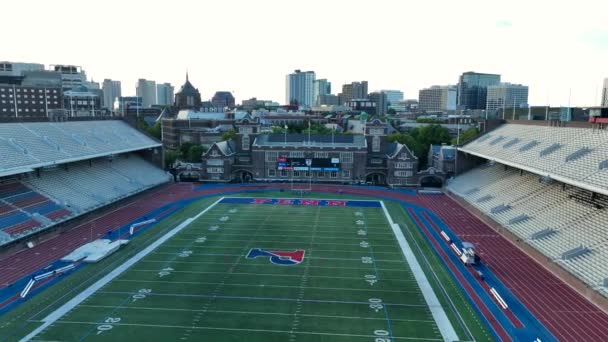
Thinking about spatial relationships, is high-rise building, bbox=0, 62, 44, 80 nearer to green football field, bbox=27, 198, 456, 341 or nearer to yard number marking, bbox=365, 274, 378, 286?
green football field, bbox=27, 198, 456, 341

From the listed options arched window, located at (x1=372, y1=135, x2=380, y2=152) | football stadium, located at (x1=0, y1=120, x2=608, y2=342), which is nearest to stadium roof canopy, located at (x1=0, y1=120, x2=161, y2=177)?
football stadium, located at (x1=0, y1=120, x2=608, y2=342)

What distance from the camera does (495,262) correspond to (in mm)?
29578

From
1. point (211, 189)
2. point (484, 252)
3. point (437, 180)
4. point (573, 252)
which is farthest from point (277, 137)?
point (573, 252)

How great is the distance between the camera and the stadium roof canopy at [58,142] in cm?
3647

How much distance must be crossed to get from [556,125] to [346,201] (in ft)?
76.5

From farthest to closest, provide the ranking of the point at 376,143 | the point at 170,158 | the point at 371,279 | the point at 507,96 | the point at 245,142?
1. the point at 507,96
2. the point at 170,158
3. the point at 245,142
4. the point at 376,143
5. the point at 371,279

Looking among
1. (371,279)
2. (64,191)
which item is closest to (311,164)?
(64,191)

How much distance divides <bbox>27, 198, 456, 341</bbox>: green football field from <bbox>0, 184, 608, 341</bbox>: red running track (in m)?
6.12

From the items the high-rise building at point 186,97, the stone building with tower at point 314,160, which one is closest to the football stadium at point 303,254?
the stone building with tower at point 314,160

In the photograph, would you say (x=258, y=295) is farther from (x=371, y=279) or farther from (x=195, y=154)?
(x=195, y=154)

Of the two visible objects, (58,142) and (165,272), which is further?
(58,142)

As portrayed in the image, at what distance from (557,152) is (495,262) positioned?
1347 centimetres

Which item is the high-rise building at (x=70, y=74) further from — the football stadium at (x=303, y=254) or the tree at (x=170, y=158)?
the football stadium at (x=303, y=254)

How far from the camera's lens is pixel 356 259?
3003 cm
